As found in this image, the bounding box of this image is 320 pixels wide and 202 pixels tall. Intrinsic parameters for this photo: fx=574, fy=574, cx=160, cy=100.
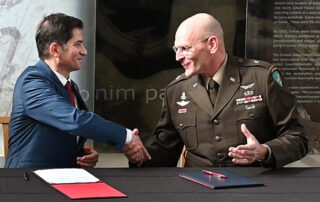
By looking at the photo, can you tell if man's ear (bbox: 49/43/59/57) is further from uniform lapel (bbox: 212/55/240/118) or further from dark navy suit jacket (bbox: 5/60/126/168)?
uniform lapel (bbox: 212/55/240/118)

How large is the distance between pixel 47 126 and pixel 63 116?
150 mm

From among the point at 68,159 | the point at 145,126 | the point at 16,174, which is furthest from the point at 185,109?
the point at 145,126

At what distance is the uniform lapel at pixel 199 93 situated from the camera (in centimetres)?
286

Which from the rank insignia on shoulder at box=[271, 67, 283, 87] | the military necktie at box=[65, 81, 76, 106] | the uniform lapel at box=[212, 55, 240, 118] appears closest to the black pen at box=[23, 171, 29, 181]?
the military necktie at box=[65, 81, 76, 106]

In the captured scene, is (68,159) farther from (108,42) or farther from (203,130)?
(108,42)

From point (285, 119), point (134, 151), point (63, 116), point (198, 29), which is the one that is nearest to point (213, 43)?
point (198, 29)

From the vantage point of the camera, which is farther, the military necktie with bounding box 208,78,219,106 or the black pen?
the military necktie with bounding box 208,78,219,106

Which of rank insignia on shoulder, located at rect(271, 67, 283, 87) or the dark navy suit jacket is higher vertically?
rank insignia on shoulder, located at rect(271, 67, 283, 87)

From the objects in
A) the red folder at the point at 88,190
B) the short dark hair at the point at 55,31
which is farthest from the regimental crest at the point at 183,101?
the red folder at the point at 88,190

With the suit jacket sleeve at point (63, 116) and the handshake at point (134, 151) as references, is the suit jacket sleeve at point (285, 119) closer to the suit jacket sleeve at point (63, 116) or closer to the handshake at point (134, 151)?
the handshake at point (134, 151)

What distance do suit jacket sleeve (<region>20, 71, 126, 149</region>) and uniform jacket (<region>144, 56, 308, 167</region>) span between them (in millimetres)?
340

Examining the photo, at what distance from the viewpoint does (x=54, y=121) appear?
2.50 meters

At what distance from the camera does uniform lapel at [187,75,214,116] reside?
9.37 feet

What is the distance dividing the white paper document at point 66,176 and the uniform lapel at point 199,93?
82 cm
